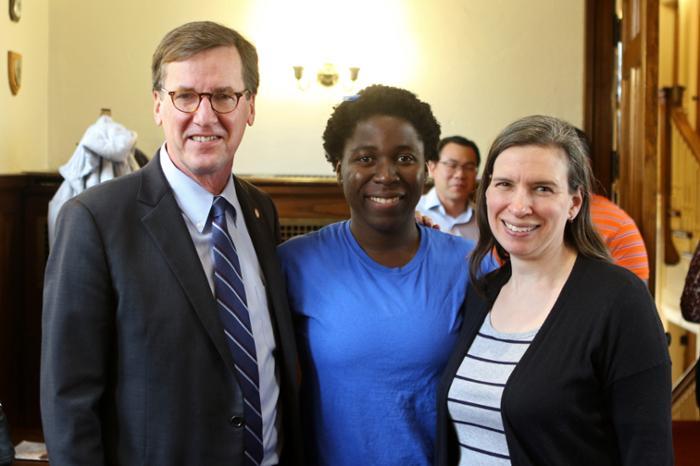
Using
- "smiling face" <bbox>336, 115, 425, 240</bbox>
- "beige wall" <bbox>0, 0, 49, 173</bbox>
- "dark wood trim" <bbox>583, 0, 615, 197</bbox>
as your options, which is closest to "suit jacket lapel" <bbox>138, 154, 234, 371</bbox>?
"smiling face" <bbox>336, 115, 425, 240</bbox>

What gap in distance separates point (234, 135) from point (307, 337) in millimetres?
509

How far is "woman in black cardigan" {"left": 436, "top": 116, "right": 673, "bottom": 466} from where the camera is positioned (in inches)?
64.7

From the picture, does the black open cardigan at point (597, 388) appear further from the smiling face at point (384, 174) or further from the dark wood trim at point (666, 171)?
the dark wood trim at point (666, 171)

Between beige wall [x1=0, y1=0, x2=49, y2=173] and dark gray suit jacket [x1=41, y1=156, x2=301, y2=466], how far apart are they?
3.21 meters

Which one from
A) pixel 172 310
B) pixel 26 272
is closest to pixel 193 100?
pixel 172 310

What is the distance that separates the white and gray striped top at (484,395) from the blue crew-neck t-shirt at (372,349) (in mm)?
100

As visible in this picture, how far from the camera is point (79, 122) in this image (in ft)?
18.0

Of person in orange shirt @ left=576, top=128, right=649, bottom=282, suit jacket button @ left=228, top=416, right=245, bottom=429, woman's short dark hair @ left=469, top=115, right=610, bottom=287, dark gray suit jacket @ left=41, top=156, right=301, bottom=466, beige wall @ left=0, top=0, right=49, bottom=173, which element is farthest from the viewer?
beige wall @ left=0, top=0, right=49, bottom=173

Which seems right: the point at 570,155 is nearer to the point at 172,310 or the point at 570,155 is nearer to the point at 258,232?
the point at 258,232

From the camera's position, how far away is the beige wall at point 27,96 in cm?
456

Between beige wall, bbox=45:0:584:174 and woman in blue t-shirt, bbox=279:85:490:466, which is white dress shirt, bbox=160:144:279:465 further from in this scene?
beige wall, bbox=45:0:584:174

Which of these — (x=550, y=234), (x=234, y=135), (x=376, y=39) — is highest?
(x=376, y=39)

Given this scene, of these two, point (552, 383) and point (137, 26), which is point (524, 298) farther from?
point (137, 26)

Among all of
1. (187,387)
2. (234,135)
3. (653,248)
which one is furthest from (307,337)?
(653,248)
